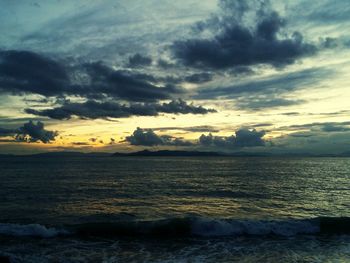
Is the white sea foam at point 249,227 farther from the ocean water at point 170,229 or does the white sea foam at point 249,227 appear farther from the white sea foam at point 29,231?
the white sea foam at point 29,231

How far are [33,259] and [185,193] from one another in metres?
34.1

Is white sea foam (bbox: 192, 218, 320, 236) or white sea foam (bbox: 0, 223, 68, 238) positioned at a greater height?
white sea foam (bbox: 0, 223, 68, 238)

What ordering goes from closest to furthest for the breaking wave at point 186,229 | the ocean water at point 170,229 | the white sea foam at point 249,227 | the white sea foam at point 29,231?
the ocean water at point 170,229, the white sea foam at point 29,231, the breaking wave at point 186,229, the white sea foam at point 249,227

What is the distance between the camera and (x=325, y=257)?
68.2 feet

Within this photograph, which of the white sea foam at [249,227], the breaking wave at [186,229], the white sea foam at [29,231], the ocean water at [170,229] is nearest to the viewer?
the ocean water at [170,229]

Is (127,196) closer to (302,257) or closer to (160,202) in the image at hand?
(160,202)

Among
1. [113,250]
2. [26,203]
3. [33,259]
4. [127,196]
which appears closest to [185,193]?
[127,196]

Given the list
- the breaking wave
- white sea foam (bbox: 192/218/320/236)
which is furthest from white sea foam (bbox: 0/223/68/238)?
white sea foam (bbox: 192/218/320/236)

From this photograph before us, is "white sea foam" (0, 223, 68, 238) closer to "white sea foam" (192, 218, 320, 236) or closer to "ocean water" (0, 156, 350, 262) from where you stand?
"ocean water" (0, 156, 350, 262)

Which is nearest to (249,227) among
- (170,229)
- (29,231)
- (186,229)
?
(186,229)

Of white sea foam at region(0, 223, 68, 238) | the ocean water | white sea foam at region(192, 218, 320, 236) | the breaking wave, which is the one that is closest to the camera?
the ocean water

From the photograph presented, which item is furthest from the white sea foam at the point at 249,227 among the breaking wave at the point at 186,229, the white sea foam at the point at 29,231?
the white sea foam at the point at 29,231

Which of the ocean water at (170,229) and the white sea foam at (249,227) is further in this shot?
the white sea foam at (249,227)

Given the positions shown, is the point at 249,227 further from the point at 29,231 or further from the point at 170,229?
the point at 29,231
